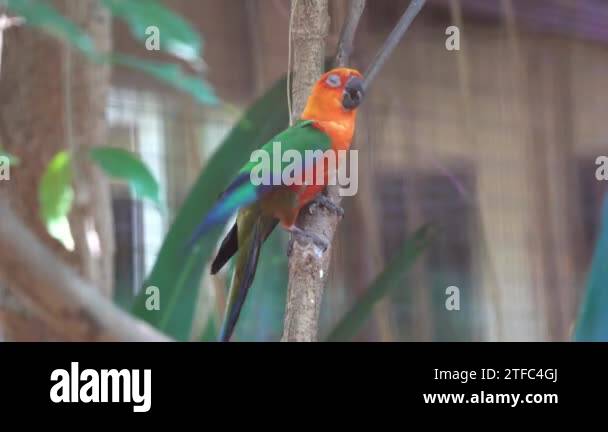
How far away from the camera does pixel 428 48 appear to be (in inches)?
51.7

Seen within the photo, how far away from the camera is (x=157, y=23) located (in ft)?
0.74

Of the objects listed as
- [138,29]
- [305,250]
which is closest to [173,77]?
[138,29]

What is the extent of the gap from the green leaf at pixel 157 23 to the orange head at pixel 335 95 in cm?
28

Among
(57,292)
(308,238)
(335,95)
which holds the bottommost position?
(57,292)

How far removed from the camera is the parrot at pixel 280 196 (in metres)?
0.51

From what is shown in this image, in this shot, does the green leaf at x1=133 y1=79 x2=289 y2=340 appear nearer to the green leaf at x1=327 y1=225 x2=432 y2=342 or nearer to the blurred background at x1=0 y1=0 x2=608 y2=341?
the green leaf at x1=327 y1=225 x2=432 y2=342

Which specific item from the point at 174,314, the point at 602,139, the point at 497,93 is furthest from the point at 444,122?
the point at 174,314

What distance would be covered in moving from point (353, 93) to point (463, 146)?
799mm

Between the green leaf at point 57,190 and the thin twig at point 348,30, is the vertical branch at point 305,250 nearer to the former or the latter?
the thin twig at point 348,30

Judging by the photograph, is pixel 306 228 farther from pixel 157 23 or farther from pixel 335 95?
pixel 157 23

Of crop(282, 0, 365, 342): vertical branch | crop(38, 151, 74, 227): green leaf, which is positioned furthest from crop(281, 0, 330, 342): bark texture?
crop(38, 151, 74, 227): green leaf

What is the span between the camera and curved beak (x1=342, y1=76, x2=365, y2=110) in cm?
54
